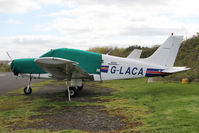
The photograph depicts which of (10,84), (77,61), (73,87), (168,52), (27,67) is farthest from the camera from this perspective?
(10,84)

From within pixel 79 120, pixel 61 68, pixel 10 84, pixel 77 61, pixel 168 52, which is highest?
pixel 168 52

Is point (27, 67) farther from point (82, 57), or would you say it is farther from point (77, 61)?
point (82, 57)

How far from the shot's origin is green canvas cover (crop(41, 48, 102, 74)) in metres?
9.42

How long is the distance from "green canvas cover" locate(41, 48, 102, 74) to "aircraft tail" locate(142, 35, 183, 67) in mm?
2993

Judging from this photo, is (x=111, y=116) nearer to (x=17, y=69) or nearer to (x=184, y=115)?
(x=184, y=115)

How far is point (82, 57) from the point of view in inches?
378

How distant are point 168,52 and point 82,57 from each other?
14.2 feet

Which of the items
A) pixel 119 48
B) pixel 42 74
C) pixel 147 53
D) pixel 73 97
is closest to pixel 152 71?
pixel 73 97

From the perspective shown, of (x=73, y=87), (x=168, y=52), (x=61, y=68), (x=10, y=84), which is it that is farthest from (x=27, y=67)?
(x=168, y=52)

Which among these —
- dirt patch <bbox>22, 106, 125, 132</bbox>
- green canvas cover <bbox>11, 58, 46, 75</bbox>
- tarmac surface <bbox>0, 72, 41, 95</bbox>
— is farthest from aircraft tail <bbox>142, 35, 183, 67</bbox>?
tarmac surface <bbox>0, 72, 41, 95</bbox>

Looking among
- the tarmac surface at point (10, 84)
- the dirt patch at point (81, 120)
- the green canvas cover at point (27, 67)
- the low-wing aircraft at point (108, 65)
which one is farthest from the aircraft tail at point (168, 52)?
the tarmac surface at point (10, 84)

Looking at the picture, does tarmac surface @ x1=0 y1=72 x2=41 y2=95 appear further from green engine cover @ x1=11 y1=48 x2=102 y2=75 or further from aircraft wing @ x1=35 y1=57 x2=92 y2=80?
aircraft wing @ x1=35 y1=57 x2=92 y2=80

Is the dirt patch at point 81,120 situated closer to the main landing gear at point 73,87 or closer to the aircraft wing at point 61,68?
the aircraft wing at point 61,68

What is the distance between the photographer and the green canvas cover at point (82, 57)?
9422mm
